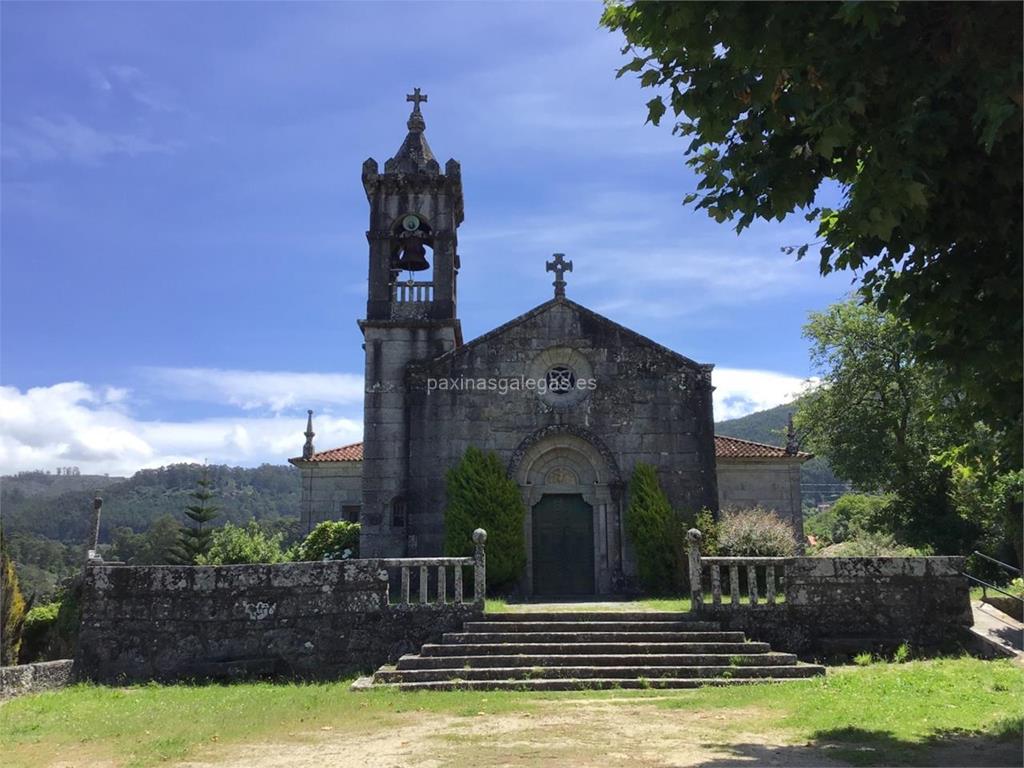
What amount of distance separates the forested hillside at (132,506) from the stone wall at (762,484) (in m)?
82.4

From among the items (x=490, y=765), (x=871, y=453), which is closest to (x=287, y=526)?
(x=871, y=453)

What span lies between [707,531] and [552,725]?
33.2 ft

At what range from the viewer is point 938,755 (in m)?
6.89

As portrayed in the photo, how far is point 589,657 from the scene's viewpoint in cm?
1193

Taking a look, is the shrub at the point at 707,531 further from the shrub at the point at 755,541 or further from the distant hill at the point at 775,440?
the distant hill at the point at 775,440

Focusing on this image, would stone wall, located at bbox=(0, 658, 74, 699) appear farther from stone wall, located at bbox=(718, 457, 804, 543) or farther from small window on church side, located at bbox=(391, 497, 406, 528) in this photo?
stone wall, located at bbox=(718, 457, 804, 543)

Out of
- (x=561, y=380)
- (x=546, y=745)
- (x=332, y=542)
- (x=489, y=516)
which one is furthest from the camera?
(x=332, y=542)

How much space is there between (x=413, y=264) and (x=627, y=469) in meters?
7.63

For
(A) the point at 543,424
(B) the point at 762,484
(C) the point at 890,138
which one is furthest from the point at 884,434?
(C) the point at 890,138

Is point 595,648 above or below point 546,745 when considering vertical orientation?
above

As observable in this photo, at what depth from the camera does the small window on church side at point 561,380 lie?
64.1ft

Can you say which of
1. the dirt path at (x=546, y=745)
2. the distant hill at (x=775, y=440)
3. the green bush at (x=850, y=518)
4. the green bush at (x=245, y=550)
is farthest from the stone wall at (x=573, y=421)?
the distant hill at (x=775, y=440)

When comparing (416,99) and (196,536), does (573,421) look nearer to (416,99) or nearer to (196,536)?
(416,99)

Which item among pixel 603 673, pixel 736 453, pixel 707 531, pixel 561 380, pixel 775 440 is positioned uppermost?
pixel 775 440
